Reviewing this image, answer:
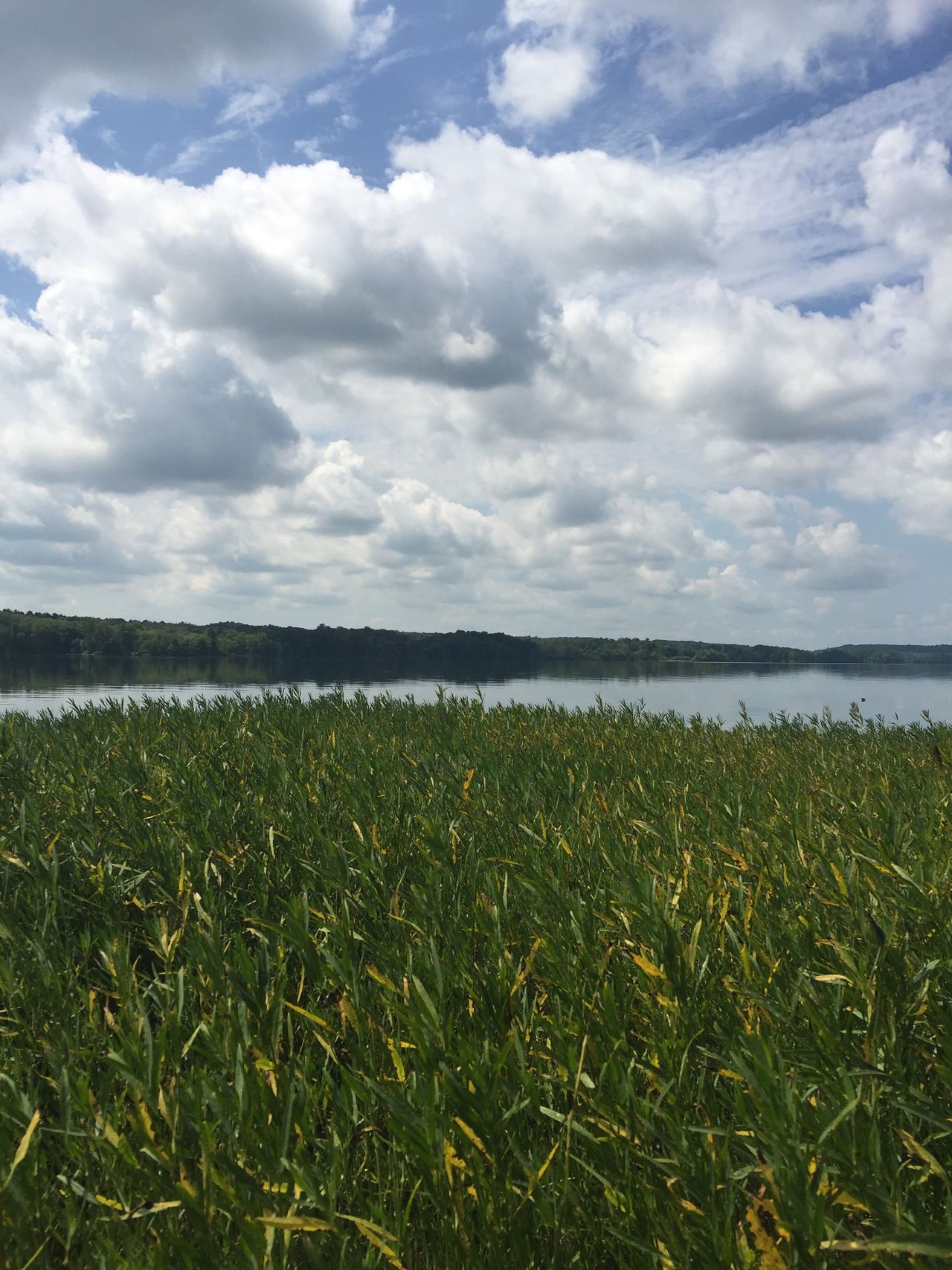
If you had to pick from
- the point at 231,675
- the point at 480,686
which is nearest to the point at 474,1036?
the point at 480,686

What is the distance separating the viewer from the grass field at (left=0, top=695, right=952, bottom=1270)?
180 centimetres

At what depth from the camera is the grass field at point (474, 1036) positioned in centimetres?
180

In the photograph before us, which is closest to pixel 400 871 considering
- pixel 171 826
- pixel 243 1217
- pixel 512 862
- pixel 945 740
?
pixel 512 862

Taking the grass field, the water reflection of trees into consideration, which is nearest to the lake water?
the water reflection of trees

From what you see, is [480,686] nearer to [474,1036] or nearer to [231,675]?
[474,1036]

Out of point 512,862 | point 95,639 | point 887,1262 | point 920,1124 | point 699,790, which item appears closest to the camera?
point 887,1262

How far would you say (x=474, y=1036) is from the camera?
2428 millimetres

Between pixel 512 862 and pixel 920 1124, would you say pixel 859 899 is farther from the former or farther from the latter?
pixel 512 862

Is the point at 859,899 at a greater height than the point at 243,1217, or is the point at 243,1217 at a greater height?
the point at 859,899

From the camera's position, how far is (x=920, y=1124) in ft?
6.92

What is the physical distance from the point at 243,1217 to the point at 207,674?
216 ft

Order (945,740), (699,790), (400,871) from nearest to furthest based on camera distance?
(400,871)
(699,790)
(945,740)

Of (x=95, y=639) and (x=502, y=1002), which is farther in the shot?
(x=95, y=639)

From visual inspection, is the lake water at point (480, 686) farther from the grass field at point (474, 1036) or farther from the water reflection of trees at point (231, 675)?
the grass field at point (474, 1036)
